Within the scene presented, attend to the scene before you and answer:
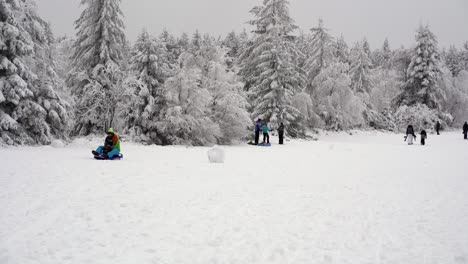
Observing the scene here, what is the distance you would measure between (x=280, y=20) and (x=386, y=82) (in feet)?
108

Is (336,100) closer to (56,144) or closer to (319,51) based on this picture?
(319,51)

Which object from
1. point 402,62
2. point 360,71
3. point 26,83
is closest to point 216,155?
point 26,83

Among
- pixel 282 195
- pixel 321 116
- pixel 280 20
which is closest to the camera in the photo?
pixel 282 195

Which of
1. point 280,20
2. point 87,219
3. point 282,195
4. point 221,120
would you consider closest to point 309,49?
point 280,20

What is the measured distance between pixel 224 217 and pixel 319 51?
115ft

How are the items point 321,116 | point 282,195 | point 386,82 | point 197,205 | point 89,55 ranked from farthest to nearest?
point 386,82, point 321,116, point 89,55, point 282,195, point 197,205

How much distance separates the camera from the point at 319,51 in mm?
38000

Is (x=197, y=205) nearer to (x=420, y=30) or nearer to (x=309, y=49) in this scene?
(x=309, y=49)

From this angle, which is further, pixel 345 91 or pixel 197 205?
pixel 345 91

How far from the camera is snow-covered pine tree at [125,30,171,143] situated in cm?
2159

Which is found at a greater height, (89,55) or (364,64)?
(364,64)

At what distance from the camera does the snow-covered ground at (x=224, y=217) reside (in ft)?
14.7

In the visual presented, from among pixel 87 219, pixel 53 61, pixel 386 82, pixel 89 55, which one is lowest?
pixel 87 219

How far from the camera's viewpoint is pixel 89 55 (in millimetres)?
23031
